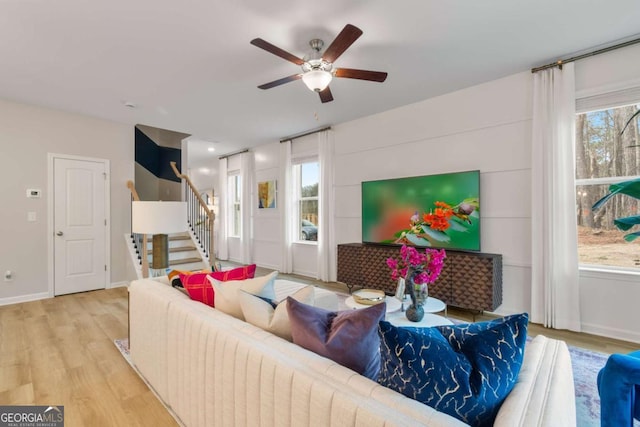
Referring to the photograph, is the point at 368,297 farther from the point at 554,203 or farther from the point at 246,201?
the point at 246,201

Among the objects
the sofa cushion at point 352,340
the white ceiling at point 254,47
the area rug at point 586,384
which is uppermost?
the white ceiling at point 254,47

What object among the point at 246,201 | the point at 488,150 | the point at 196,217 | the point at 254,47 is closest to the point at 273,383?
the point at 254,47

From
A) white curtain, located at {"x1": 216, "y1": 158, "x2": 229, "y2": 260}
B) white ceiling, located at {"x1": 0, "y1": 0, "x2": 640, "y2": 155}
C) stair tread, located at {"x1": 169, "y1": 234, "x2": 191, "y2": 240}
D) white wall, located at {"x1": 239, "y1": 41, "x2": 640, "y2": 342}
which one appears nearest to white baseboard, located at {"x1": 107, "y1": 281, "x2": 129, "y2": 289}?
stair tread, located at {"x1": 169, "y1": 234, "x2": 191, "y2": 240}

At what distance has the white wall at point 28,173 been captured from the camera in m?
4.12

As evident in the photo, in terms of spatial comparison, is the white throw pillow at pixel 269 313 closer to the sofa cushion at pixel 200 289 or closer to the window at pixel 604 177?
the sofa cushion at pixel 200 289

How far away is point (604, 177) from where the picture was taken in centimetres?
302

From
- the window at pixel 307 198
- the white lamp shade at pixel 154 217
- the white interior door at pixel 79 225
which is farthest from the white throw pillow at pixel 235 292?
the white interior door at pixel 79 225

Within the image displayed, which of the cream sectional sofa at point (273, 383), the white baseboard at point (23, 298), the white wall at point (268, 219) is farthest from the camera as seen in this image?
the white wall at point (268, 219)

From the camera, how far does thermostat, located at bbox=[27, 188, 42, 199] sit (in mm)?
4279

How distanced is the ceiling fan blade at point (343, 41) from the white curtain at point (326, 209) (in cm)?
279

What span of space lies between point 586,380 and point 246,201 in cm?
623

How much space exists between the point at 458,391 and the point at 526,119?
11.4 feet

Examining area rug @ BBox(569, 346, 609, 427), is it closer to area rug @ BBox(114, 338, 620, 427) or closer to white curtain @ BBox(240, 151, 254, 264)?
area rug @ BBox(114, 338, 620, 427)

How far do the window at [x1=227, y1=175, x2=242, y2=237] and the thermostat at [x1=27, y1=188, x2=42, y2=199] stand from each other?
384 centimetres
